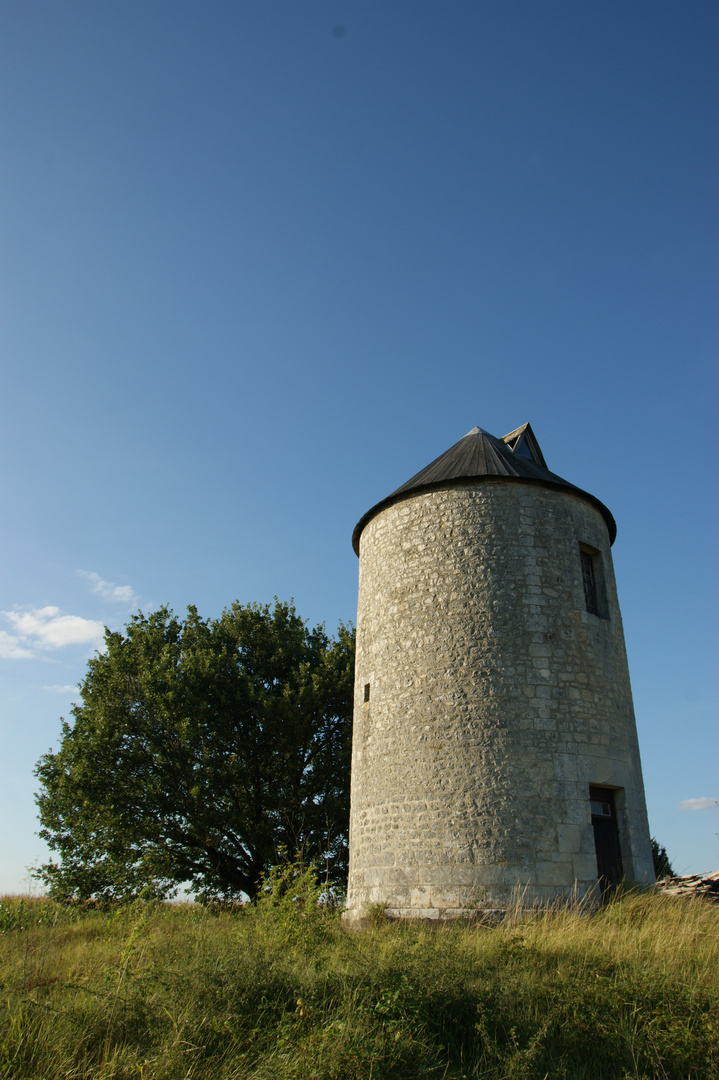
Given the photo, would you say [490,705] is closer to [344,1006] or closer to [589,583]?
[589,583]

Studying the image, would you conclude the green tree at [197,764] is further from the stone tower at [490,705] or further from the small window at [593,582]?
the small window at [593,582]

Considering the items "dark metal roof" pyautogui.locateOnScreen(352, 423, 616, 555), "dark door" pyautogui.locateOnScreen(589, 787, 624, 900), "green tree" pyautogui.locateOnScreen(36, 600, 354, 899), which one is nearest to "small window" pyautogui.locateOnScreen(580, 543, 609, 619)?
"dark metal roof" pyautogui.locateOnScreen(352, 423, 616, 555)

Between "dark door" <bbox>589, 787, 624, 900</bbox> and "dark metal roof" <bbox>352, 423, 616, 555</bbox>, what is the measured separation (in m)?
4.97

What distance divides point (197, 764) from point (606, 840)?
9946 millimetres

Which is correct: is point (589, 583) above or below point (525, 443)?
below

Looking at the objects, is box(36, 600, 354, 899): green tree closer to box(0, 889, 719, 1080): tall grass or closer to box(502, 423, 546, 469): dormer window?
box(502, 423, 546, 469): dormer window

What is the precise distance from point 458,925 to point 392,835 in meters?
1.86

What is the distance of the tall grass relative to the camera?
453cm

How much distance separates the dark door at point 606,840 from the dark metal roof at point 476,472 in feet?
16.3

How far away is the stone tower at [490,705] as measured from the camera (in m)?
Result: 9.75

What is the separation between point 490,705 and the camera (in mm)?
10383

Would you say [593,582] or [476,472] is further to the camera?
[593,582]

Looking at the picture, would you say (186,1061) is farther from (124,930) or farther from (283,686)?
(283,686)

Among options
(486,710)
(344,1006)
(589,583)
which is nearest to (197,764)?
(486,710)
